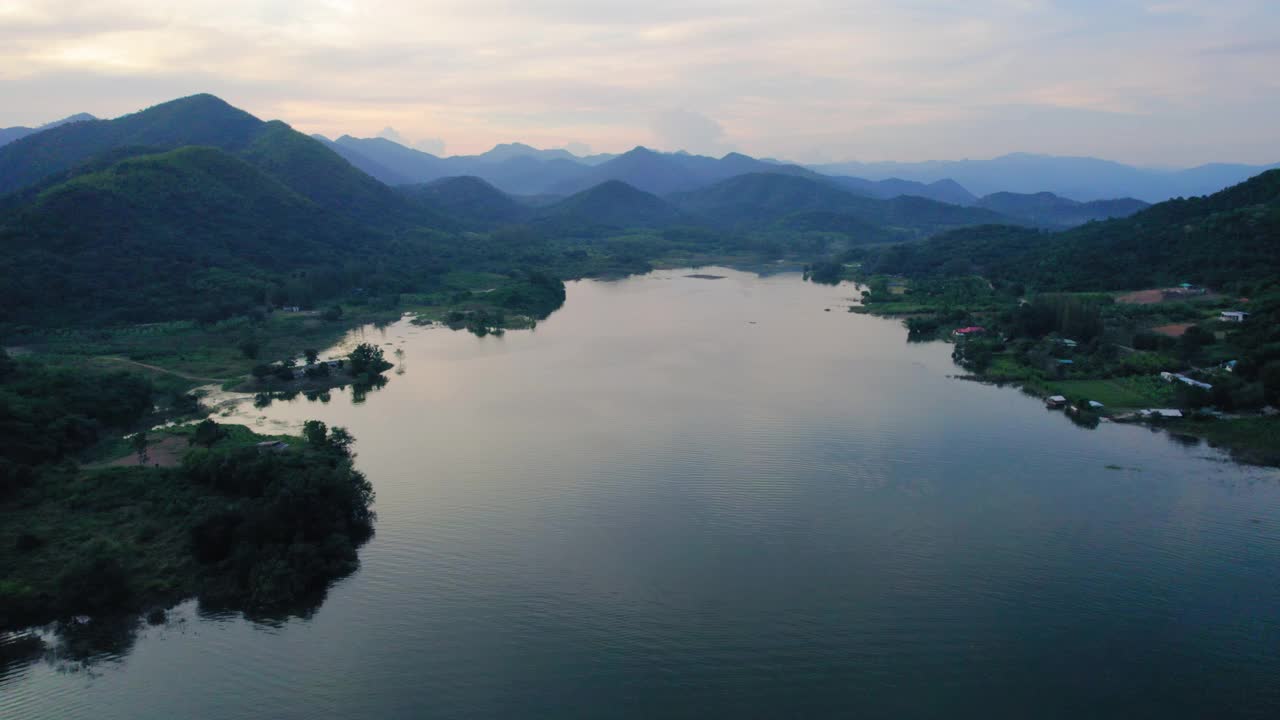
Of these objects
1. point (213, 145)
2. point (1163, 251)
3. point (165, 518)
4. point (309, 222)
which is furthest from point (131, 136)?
point (1163, 251)

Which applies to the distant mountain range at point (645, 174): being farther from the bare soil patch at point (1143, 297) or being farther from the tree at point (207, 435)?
the tree at point (207, 435)

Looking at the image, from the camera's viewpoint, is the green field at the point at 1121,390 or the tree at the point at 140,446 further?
the green field at the point at 1121,390

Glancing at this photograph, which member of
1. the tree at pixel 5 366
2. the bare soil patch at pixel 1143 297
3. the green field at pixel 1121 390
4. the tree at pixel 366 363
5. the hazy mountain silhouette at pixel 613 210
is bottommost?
the tree at pixel 366 363

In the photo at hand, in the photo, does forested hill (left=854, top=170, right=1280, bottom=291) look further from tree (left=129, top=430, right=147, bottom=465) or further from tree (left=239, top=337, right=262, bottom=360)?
tree (left=129, top=430, right=147, bottom=465)

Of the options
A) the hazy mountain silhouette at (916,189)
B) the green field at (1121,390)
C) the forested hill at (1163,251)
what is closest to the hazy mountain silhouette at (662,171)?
the hazy mountain silhouette at (916,189)

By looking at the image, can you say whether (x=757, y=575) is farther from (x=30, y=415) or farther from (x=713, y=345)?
(x=713, y=345)
